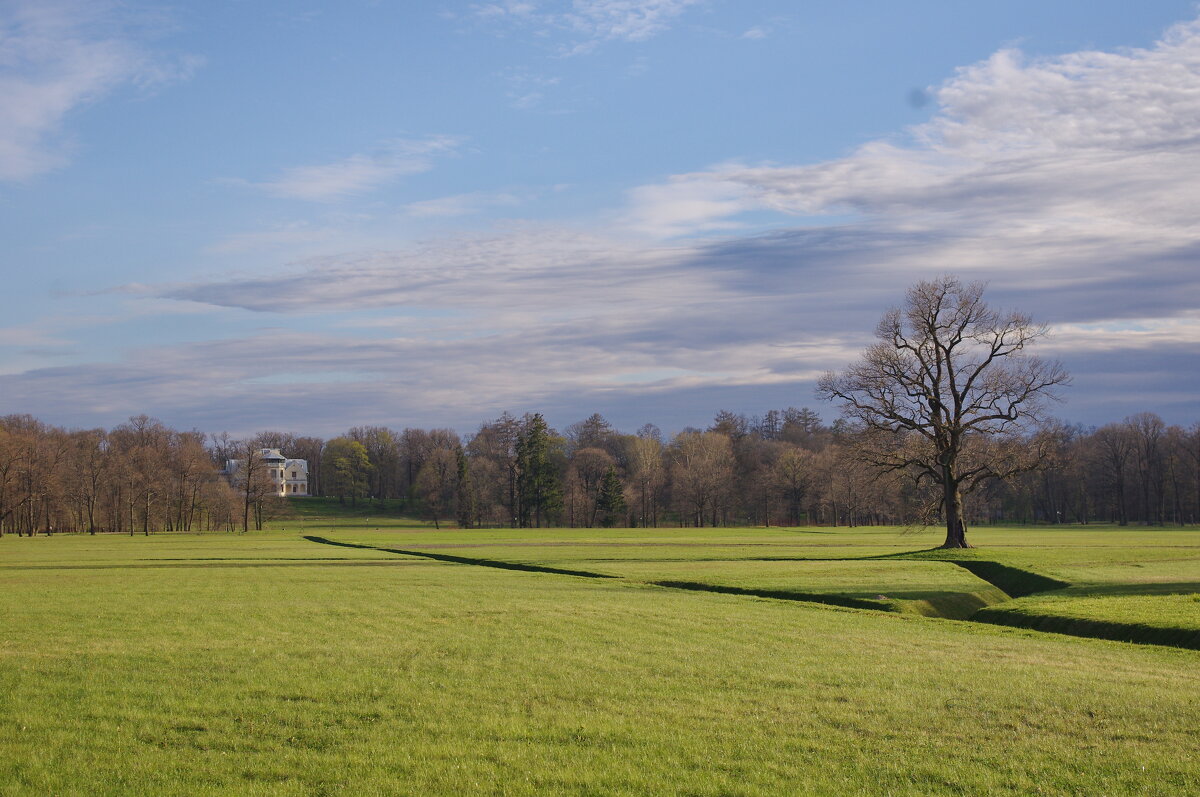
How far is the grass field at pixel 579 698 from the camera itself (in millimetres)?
10195

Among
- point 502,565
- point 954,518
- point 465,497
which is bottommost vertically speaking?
point 502,565

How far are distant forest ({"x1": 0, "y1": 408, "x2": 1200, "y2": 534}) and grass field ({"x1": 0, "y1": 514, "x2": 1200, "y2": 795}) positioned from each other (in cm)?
9170

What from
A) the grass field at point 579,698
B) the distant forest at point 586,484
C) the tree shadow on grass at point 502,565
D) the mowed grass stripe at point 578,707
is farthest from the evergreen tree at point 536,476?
the mowed grass stripe at point 578,707

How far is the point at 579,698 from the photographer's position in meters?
13.8

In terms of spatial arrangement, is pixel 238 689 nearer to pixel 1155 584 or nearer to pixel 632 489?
pixel 1155 584

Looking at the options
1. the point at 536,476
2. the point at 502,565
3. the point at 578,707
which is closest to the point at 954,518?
the point at 502,565

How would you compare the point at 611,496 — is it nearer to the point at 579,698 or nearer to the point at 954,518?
the point at 954,518

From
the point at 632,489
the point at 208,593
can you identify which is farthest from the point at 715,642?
the point at 632,489

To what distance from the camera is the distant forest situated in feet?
404

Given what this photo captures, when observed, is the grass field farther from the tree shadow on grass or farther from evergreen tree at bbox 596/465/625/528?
evergreen tree at bbox 596/465/625/528

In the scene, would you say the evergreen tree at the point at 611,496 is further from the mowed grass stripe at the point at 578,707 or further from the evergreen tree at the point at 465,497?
the mowed grass stripe at the point at 578,707

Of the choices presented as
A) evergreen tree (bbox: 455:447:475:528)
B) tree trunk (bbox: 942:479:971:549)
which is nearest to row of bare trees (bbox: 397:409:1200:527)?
evergreen tree (bbox: 455:447:475:528)

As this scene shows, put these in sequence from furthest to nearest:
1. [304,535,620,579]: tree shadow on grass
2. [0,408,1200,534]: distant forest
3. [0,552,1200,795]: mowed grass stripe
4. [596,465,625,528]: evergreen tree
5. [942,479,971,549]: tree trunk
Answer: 1. [596,465,625,528]: evergreen tree
2. [0,408,1200,534]: distant forest
3. [942,479,971,549]: tree trunk
4. [304,535,620,579]: tree shadow on grass
5. [0,552,1200,795]: mowed grass stripe

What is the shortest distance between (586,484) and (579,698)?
133 metres
